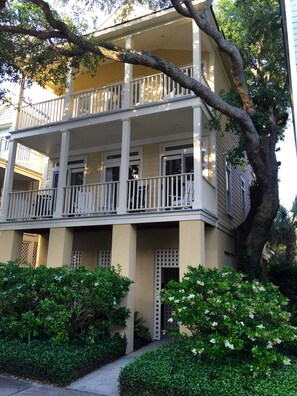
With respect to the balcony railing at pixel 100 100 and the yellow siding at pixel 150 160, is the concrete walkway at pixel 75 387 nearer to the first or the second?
the yellow siding at pixel 150 160

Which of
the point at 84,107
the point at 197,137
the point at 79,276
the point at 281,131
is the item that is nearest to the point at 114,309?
the point at 79,276

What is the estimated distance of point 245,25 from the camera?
13.6 m

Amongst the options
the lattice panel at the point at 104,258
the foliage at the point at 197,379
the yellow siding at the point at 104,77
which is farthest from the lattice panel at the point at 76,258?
the foliage at the point at 197,379

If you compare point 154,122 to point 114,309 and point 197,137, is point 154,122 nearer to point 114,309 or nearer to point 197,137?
point 197,137

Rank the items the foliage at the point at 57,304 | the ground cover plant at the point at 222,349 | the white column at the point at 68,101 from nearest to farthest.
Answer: the ground cover plant at the point at 222,349
the foliage at the point at 57,304
the white column at the point at 68,101

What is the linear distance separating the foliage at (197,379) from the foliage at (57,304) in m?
2.10

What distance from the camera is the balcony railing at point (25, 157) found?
1661cm

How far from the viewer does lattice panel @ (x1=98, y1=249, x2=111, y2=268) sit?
1269cm

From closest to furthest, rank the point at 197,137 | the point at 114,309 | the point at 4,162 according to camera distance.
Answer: the point at 114,309
the point at 197,137
the point at 4,162

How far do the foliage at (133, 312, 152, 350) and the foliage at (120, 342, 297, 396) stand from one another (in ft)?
12.4

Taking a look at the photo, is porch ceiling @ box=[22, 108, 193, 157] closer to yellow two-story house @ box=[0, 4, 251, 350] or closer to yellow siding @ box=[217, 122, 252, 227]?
yellow two-story house @ box=[0, 4, 251, 350]

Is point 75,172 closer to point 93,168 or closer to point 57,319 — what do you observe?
point 93,168

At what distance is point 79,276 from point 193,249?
297cm

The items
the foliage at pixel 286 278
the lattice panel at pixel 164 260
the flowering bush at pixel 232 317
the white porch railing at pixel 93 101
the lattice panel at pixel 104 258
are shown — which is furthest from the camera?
the foliage at pixel 286 278
